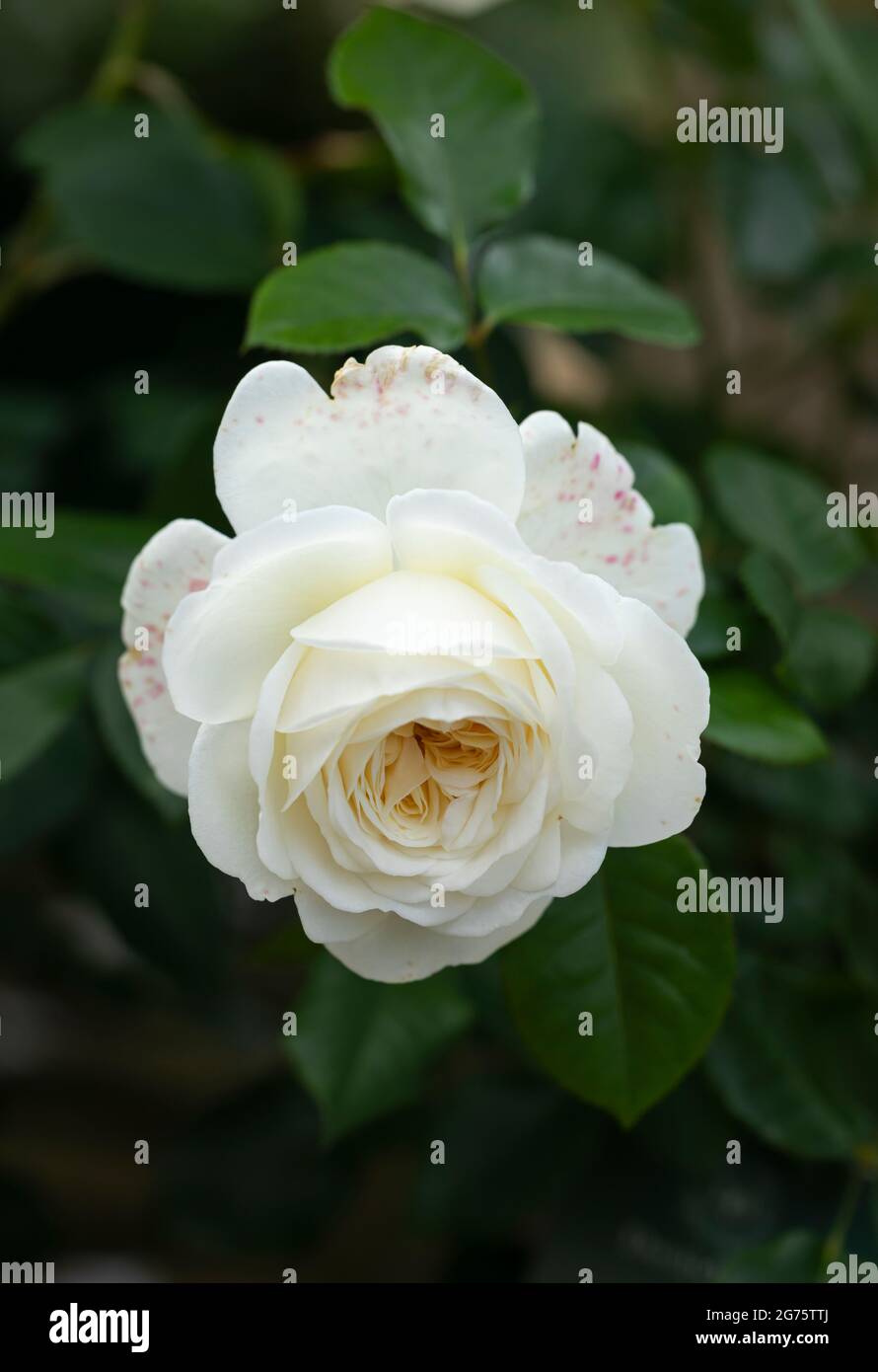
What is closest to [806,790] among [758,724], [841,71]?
[758,724]

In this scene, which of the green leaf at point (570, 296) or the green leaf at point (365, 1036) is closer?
the green leaf at point (570, 296)

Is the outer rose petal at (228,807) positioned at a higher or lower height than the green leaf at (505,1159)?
higher

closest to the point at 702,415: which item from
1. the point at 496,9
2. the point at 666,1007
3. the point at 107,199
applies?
the point at 496,9

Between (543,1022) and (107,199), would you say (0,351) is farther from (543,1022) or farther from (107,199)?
(543,1022)

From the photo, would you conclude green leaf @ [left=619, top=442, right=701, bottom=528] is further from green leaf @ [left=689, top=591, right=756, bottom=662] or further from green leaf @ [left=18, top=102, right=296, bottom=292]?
green leaf @ [left=18, top=102, right=296, bottom=292]

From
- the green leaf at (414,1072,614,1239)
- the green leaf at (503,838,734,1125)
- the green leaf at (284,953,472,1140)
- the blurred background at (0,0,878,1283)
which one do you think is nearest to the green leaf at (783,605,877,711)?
the blurred background at (0,0,878,1283)

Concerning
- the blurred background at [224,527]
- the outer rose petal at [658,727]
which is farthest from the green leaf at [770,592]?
the outer rose petal at [658,727]

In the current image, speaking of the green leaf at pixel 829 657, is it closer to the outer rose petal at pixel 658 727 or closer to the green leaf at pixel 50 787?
the outer rose petal at pixel 658 727
